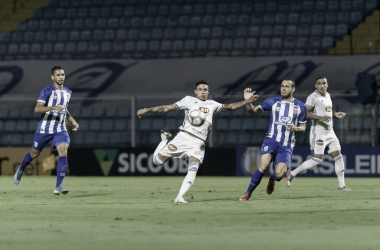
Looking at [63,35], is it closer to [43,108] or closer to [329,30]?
[329,30]

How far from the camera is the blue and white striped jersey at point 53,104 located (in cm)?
1346

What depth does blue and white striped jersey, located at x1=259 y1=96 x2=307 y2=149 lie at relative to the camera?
12.3m

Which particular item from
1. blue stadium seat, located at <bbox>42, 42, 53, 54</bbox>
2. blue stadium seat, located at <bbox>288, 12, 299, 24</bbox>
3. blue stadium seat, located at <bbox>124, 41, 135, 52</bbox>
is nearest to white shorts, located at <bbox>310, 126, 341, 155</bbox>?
blue stadium seat, located at <bbox>288, 12, 299, 24</bbox>

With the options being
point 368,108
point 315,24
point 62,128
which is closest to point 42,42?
point 315,24

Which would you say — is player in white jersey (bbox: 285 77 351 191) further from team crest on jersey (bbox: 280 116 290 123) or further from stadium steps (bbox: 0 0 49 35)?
stadium steps (bbox: 0 0 49 35)

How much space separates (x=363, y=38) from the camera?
81.8 ft

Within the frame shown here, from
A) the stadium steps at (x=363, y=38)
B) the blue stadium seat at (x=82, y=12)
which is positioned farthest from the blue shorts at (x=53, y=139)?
the blue stadium seat at (x=82, y=12)

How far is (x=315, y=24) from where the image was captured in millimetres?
25672

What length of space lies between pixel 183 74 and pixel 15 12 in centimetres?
790

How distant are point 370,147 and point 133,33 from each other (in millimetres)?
9424

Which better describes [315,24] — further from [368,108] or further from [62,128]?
[62,128]

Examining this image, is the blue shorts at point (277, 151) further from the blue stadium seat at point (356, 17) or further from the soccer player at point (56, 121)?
the blue stadium seat at point (356, 17)

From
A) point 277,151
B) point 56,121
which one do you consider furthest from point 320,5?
point 277,151

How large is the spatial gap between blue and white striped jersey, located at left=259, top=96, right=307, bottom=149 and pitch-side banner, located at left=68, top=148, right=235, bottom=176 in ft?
30.7
